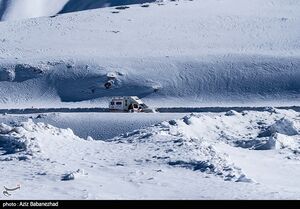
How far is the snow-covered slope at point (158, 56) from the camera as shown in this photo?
50.5 meters

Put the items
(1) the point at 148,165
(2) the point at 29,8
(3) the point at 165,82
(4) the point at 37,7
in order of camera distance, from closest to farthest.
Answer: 1. (1) the point at 148,165
2. (3) the point at 165,82
3. (2) the point at 29,8
4. (4) the point at 37,7

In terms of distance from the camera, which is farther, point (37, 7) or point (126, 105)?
point (37, 7)

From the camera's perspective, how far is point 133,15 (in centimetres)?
6931

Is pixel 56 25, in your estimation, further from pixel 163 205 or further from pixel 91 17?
pixel 163 205

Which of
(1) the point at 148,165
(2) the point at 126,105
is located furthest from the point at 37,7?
(1) the point at 148,165

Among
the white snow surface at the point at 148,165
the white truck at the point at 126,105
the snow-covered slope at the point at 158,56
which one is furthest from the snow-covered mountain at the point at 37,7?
the white snow surface at the point at 148,165

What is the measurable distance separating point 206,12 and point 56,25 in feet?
47.6

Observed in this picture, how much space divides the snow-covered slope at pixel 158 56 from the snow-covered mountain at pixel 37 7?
2572 inches

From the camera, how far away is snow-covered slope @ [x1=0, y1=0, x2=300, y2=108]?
50.5 m

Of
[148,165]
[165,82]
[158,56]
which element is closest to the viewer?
[148,165]

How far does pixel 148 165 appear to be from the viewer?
19125 mm

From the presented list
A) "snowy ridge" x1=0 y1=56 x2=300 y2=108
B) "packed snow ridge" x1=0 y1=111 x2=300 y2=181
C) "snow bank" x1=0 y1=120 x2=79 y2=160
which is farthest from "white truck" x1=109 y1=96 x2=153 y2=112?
"snow bank" x1=0 y1=120 x2=79 y2=160

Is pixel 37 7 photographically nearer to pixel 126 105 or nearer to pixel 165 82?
pixel 165 82

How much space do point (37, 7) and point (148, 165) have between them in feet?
420
